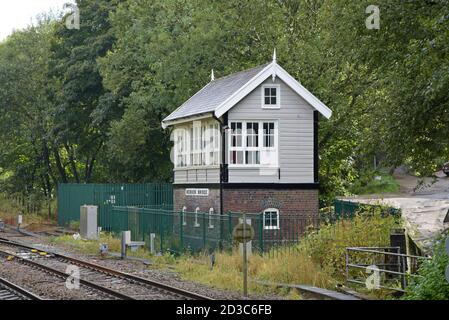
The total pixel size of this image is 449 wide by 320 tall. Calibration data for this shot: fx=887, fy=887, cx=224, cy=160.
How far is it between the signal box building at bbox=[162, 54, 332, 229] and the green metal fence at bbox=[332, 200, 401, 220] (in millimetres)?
905

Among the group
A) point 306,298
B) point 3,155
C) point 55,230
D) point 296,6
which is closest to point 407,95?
point 306,298

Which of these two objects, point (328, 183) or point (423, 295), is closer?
point (423, 295)

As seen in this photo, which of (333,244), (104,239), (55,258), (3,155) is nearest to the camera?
(333,244)

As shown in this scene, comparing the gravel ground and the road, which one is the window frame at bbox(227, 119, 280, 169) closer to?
the road

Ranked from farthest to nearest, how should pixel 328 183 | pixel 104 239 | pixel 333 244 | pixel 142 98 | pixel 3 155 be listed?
1. pixel 3 155
2. pixel 142 98
3. pixel 328 183
4. pixel 104 239
5. pixel 333 244

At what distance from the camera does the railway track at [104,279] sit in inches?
731

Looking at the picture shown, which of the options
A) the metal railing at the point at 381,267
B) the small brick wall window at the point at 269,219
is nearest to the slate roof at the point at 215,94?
the small brick wall window at the point at 269,219

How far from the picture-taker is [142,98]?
4241 cm

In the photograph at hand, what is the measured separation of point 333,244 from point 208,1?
75.9 ft

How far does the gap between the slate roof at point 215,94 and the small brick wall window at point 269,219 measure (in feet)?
13.3

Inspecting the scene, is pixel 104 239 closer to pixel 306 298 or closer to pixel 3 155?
pixel 306 298

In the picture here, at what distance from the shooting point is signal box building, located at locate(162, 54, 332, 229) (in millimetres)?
31047
